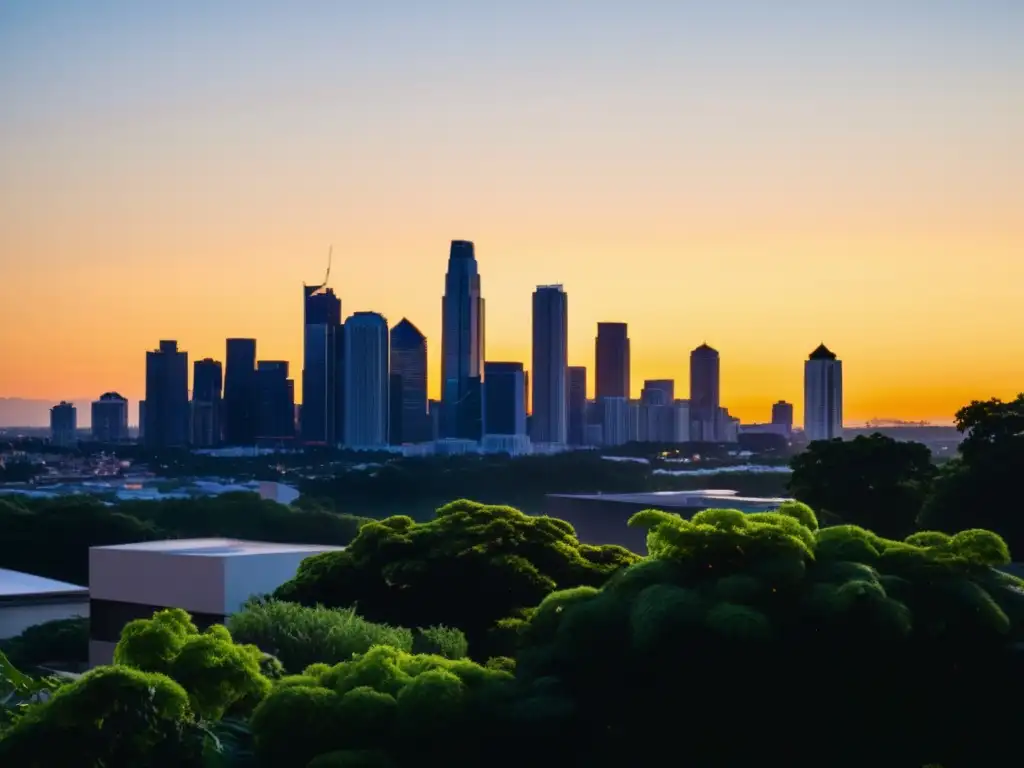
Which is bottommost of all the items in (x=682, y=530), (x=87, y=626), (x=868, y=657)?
(x=87, y=626)

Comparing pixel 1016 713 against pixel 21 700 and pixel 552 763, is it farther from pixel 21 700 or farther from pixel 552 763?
pixel 21 700

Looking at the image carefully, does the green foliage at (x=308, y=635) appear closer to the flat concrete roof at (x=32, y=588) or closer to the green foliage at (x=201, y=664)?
the green foliage at (x=201, y=664)

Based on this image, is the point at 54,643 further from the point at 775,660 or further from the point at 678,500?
the point at 678,500

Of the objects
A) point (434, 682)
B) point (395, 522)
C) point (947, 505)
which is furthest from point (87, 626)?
point (434, 682)

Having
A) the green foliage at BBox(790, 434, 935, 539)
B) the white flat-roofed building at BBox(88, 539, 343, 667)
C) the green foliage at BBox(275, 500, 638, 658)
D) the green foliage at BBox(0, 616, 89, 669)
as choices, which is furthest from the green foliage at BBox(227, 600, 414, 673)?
the green foliage at BBox(790, 434, 935, 539)

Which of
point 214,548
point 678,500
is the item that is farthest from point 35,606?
point 678,500

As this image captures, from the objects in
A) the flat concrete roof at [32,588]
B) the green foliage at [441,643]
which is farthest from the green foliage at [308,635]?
the flat concrete roof at [32,588]
